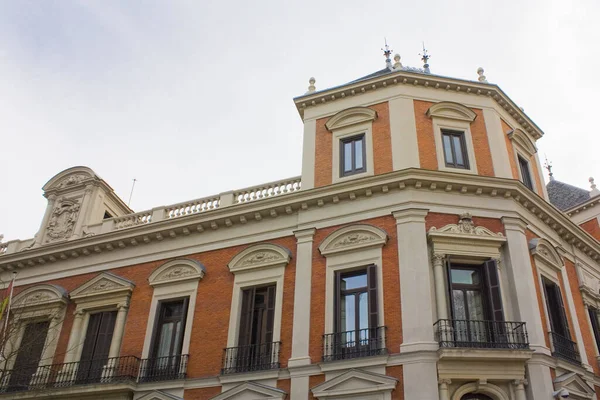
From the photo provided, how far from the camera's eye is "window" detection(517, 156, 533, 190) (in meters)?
20.7

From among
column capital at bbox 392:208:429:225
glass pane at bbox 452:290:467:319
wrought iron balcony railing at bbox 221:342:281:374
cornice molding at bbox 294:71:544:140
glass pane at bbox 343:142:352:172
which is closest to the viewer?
glass pane at bbox 452:290:467:319

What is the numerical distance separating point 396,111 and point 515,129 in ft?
15.9

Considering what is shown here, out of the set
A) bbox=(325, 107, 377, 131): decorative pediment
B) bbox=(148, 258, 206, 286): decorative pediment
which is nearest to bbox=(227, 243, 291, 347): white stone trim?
bbox=(148, 258, 206, 286): decorative pediment

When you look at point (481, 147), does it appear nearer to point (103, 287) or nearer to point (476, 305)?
point (476, 305)

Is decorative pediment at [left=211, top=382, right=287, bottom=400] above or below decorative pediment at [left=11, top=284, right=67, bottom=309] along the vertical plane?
below

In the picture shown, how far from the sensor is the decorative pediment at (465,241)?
16906 mm

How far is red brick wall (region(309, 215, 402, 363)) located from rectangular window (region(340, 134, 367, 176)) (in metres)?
2.33

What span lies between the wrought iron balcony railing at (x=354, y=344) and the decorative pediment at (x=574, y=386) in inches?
190

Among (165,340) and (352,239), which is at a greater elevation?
(352,239)

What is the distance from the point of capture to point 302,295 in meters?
17.5

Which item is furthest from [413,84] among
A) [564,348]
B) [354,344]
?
[564,348]

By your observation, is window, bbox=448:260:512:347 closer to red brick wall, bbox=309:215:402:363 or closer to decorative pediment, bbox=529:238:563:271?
red brick wall, bbox=309:215:402:363

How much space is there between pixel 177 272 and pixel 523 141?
13.7 meters

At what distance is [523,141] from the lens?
2114cm
